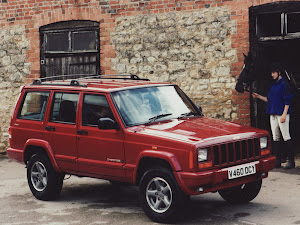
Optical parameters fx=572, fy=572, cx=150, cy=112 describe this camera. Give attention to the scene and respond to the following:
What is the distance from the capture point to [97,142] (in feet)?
25.4

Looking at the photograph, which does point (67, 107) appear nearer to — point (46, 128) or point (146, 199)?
point (46, 128)

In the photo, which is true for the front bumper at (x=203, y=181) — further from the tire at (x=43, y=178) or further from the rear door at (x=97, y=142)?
the tire at (x=43, y=178)

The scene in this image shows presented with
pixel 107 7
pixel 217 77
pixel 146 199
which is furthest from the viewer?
pixel 107 7

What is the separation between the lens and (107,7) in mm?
13211

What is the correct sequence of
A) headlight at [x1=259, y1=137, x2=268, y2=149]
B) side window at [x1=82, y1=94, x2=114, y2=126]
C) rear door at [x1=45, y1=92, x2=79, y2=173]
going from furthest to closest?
rear door at [x1=45, y1=92, x2=79, y2=173] < side window at [x1=82, y1=94, x2=114, y2=126] < headlight at [x1=259, y1=137, x2=268, y2=149]

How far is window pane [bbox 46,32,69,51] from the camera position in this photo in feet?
45.7

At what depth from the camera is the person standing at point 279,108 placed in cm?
1061

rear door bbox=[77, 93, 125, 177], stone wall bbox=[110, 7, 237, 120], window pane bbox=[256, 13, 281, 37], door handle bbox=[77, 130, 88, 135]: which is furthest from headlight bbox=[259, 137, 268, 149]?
window pane bbox=[256, 13, 281, 37]

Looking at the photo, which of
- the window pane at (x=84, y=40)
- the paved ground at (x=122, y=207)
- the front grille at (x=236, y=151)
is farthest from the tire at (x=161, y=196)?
the window pane at (x=84, y=40)

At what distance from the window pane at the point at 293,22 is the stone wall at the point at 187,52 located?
3.63 ft

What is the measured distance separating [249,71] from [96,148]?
190 inches

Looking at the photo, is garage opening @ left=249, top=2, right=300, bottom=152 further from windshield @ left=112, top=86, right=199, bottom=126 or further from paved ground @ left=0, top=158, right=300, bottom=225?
windshield @ left=112, top=86, right=199, bottom=126

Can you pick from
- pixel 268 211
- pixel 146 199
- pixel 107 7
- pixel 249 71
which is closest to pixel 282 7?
pixel 249 71

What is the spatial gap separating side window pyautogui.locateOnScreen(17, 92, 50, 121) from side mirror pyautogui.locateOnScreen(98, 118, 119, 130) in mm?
1581
